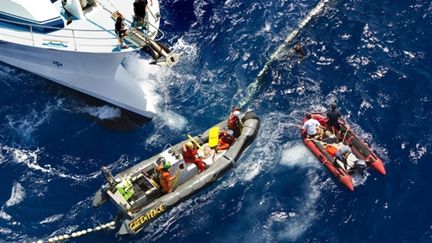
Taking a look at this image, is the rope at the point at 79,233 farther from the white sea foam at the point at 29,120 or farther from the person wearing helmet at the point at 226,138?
the person wearing helmet at the point at 226,138

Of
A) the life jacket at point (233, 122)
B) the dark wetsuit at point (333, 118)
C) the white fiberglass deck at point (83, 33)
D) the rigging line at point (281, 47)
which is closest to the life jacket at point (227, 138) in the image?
the life jacket at point (233, 122)

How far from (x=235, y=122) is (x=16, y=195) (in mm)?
9456

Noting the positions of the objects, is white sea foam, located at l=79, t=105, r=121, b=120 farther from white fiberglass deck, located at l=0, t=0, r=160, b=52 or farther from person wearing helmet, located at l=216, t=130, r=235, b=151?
person wearing helmet, located at l=216, t=130, r=235, b=151

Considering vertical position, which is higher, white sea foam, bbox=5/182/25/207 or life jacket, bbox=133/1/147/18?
life jacket, bbox=133/1/147/18

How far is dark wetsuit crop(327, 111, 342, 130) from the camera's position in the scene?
24609 mm

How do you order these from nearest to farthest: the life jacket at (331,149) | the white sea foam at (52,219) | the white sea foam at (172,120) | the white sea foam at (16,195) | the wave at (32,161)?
the white sea foam at (52,219), the white sea foam at (16,195), the wave at (32,161), the life jacket at (331,149), the white sea foam at (172,120)

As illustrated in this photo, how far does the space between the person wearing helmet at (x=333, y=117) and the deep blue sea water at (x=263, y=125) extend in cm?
117

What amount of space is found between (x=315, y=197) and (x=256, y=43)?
924 centimetres

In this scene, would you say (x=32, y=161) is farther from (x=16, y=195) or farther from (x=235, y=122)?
(x=235, y=122)

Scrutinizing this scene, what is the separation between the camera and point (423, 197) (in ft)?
76.5

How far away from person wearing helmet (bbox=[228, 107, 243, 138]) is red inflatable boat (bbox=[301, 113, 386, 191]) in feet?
9.17

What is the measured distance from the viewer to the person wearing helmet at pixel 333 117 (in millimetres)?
24625

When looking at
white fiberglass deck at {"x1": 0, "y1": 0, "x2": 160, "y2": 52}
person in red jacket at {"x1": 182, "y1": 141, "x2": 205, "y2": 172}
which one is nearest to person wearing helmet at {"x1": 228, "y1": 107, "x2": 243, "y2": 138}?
person in red jacket at {"x1": 182, "y1": 141, "x2": 205, "y2": 172}

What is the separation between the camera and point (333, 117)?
80.9 ft
